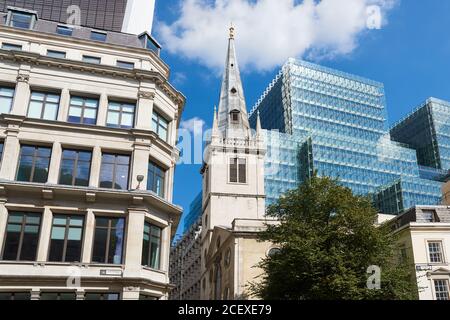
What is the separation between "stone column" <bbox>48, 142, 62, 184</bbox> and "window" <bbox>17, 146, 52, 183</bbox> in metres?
0.41

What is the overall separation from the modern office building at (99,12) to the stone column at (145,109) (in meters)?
7.68

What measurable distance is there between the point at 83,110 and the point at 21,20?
324 inches

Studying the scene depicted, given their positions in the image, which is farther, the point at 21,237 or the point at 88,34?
the point at 88,34

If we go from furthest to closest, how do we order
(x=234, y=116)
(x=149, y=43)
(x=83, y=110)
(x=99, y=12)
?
1. (x=234, y=116)
2. (x=99, y=12)
3. (x=149, y=43)
4. (x=83, y=110)

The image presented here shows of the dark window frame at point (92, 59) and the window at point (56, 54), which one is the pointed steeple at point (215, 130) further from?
the window at point (56, 54)

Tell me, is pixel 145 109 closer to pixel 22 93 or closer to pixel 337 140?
pixel 22 93

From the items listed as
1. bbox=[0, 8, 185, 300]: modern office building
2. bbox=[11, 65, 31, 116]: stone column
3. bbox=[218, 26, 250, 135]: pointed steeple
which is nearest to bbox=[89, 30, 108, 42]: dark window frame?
bbox=[0, 8, 185, 300]: modern office building

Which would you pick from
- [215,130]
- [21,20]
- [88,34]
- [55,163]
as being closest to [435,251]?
[55,163]

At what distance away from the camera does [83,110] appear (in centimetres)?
2612

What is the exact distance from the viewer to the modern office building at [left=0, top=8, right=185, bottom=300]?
22.3 meters

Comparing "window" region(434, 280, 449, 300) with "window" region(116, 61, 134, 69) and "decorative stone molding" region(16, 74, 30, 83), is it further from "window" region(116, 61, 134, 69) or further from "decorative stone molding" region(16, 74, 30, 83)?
"decorative stone molding" region(16, 74, 30, 83)

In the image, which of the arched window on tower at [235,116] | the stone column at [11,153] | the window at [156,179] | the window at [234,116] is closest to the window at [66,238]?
the stone column at [11,153]
